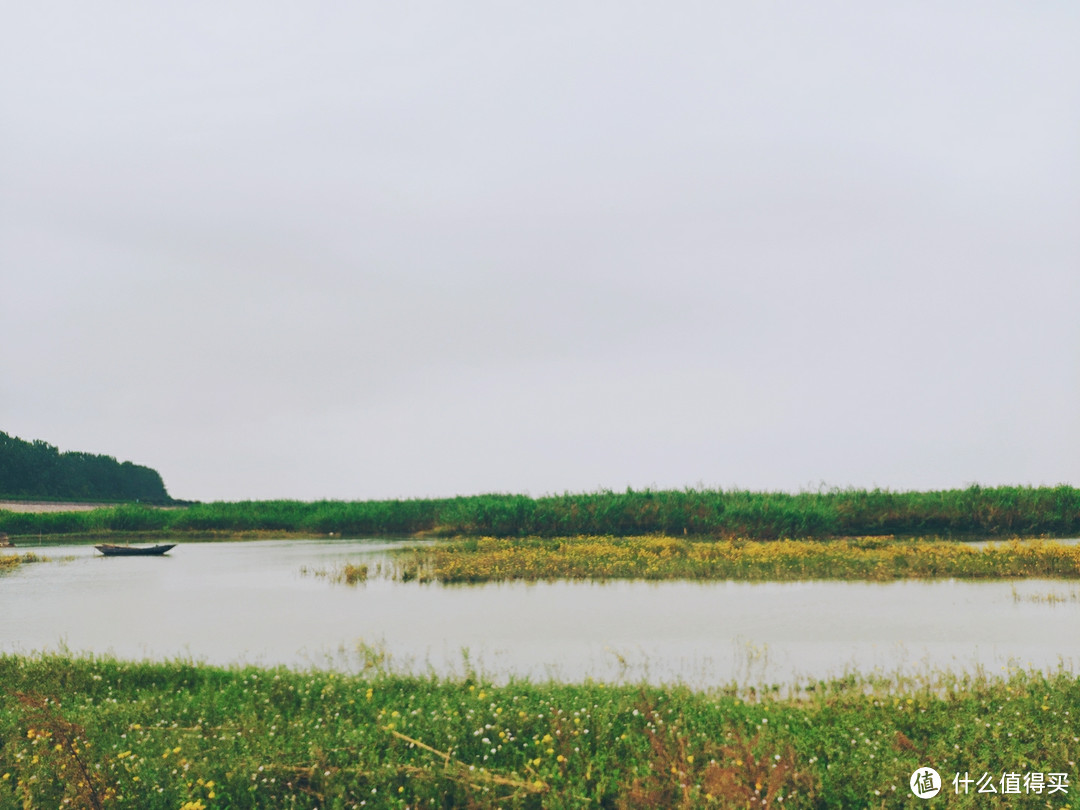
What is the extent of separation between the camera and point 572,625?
14.5 m

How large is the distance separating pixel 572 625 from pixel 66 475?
3453 inches

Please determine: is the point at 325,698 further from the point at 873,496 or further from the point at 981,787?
the point at 873,496

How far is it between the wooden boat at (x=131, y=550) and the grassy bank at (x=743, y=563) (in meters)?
11.5

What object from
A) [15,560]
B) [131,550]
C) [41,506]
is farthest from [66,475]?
[131,550]

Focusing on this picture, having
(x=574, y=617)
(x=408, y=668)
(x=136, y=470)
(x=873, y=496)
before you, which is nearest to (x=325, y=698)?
(x=408, y=668)

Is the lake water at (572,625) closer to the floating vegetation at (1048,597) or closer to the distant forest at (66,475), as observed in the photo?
the floating vegetation at (1048,597)

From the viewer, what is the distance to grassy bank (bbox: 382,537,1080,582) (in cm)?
2130

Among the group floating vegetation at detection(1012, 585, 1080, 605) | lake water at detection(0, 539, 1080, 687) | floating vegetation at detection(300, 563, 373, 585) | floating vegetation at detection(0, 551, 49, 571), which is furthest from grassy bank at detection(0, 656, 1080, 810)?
floating vegetation at detection(0, 551, 49, 571)

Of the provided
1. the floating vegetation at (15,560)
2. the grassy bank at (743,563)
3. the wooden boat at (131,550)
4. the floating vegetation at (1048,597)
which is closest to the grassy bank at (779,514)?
the grassy bank at (743,563)

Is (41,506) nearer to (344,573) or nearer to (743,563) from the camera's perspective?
(344,573)

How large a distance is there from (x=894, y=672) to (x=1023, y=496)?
3416 cm

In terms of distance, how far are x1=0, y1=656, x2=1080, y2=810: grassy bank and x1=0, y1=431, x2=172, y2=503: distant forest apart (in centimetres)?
8119

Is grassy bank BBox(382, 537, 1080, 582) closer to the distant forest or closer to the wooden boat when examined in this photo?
the wooden boat

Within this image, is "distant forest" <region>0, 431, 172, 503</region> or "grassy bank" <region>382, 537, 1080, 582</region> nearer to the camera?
"grassy bank" <region>382, 537, 1080, 582</region>
